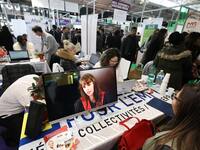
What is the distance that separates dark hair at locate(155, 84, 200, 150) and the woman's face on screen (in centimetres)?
55

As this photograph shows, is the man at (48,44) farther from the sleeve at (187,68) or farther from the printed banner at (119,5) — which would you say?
the sleeve at (187,68)

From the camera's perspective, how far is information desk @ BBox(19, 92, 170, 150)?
918mm

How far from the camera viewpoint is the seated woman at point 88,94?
1.03 meters

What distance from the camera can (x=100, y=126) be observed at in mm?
1095

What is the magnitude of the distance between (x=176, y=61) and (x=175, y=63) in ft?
0.11

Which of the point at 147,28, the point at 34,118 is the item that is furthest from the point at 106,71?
the point at 147,28

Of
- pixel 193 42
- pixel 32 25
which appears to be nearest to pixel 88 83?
pixel 193 42

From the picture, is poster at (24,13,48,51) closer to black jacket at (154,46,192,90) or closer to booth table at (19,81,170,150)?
black jacket at (154,46,192,90)

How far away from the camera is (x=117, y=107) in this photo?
1362 millimetres

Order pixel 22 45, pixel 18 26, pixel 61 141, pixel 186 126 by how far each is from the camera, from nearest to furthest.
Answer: pixel 186 126 < pixel 61 141 < pixel 22 45 < pixel 18 26

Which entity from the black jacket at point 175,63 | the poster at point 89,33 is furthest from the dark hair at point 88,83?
the poster at point 89,33

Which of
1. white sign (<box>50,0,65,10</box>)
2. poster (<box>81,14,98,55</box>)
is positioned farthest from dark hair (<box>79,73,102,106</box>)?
white sign (<box>50,0,65,10</box>)

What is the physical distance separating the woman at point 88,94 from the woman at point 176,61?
141 cm

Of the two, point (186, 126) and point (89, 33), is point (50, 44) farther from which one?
point (186, 126)
